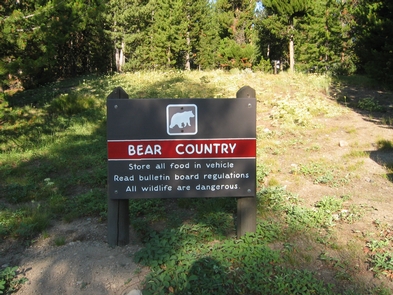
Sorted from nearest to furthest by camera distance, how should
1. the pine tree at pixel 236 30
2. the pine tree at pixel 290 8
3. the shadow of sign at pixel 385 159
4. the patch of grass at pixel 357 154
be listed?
the shadow of sign at pixel 385 159 → the patch of grass at pixel 357 154 → the pine tree at pixel 290 8 → the pine tree at pixel 236 30

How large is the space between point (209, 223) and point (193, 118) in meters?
1.16

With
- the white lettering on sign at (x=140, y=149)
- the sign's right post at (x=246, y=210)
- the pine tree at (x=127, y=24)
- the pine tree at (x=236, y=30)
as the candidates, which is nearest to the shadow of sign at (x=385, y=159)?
the sign's right post at (x=246, y=210)

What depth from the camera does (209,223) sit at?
4.19 m

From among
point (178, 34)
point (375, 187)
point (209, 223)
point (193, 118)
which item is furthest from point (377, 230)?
point (178, 34)

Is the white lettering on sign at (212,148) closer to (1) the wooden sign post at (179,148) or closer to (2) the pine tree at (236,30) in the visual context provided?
(1) the wooden sign post at (179,148)

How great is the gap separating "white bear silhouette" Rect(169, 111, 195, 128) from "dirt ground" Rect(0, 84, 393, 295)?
4.03 ft

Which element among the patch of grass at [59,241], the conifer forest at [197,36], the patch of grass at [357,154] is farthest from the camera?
the conifer forest at [197,36]

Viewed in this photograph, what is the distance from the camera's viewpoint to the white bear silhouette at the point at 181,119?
3701 millimetres

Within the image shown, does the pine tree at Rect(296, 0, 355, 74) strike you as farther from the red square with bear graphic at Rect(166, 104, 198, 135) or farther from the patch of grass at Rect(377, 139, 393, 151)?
the red square with bear graphic at Rect(166, 104, 198, 135)

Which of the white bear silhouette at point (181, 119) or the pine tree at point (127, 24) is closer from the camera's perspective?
the white bear silhouette at point (181, 119)

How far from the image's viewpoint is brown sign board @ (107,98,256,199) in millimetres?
3697

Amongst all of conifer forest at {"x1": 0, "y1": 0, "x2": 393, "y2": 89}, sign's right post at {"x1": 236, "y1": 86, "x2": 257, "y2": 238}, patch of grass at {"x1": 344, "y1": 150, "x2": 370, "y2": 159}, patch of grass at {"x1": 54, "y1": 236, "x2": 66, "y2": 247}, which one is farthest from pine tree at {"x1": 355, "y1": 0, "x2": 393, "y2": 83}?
patch of grass at {"x1": 54, "y1": 236, "x2": 66, "y2": 247}

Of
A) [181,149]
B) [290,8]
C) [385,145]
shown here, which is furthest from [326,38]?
[181,149]

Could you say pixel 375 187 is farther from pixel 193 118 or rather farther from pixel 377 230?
pixel 193 118
